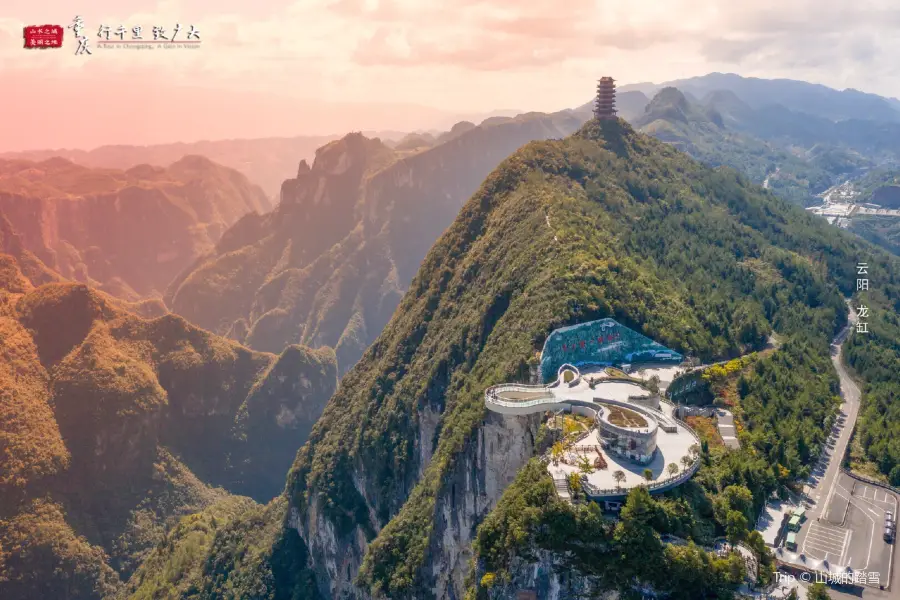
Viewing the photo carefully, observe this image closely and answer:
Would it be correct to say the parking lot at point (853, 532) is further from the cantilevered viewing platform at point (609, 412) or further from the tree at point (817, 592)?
the cantilevered viewing platform at point (609, 412)

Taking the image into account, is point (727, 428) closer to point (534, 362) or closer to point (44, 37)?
point (534, 362)

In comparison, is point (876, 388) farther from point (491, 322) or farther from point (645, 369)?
point (491, 322)

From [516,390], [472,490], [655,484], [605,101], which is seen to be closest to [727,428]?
[655,484]

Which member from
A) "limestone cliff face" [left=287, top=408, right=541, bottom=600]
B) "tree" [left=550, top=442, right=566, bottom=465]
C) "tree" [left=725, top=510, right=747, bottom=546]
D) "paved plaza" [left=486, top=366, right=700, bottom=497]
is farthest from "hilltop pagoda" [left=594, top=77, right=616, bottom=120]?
"tree" [left=725, top=510, right=747, bottom=546]

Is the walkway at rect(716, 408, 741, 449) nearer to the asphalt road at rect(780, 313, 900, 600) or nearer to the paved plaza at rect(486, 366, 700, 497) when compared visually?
the paved plaza at rect(486, 366, 700, 497)

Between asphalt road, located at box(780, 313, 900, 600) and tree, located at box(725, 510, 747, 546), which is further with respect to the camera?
asphalt road, located at box(780, 313, 900, 600)

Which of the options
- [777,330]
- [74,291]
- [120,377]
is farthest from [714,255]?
[74,291]

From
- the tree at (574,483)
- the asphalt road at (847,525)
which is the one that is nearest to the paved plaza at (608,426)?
the tree at (574,483)
